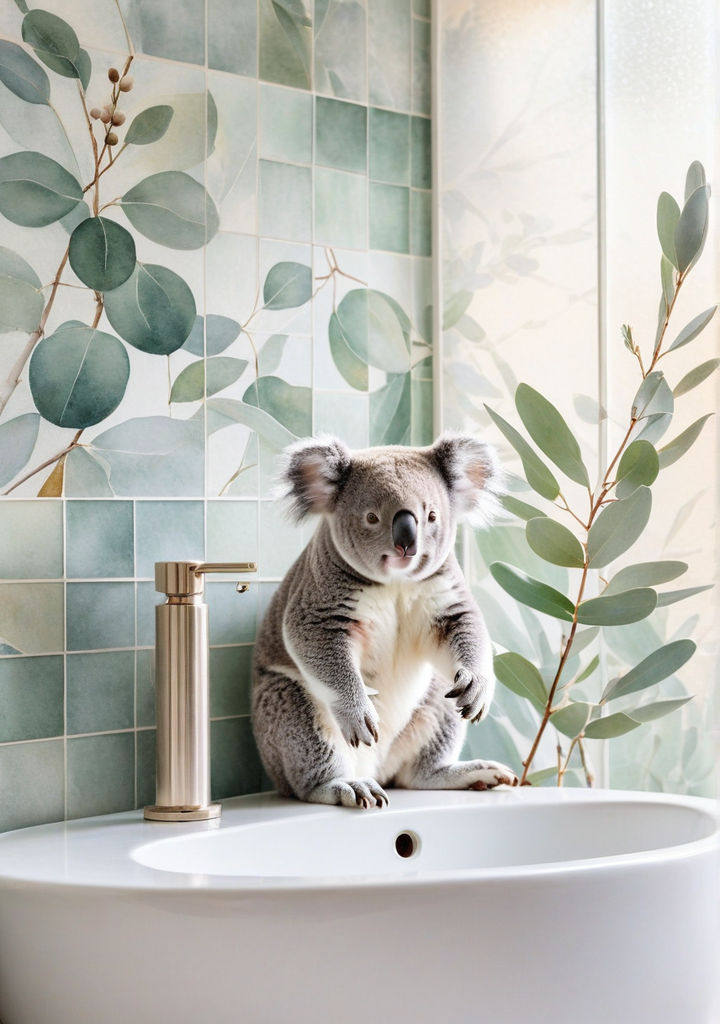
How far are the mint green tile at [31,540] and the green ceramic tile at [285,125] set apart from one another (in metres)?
0.62

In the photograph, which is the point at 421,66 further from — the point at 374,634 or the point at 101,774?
the point at 101,774

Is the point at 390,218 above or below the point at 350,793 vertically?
above

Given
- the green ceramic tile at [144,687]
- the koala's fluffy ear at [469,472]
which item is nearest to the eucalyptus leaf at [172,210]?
the koala's fluffy ear at [469,472]

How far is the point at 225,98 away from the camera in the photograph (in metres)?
1.63

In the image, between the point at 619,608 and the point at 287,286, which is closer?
the point at 619,608

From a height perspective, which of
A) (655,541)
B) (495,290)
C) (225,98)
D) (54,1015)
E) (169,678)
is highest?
(225,98)

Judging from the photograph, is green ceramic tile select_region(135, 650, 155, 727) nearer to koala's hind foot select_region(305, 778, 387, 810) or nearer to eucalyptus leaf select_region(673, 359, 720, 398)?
koala's hind foot select_region(305, 778, 387, 810)

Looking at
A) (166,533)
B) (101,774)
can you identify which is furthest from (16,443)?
(101,774)

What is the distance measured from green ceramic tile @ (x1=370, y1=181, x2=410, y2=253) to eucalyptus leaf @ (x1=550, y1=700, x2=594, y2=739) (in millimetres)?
768

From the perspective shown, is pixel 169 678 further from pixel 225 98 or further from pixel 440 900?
pixel 225 98

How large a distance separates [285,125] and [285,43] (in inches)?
4.8

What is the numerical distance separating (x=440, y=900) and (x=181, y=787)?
0.50 meters

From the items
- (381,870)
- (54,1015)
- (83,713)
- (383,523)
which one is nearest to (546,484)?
(383,523)

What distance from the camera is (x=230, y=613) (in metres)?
1.63
